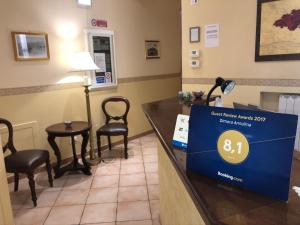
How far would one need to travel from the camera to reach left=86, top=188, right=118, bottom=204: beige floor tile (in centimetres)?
272

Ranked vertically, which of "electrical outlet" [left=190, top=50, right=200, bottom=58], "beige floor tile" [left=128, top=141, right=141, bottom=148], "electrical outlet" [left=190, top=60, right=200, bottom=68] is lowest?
"beige floor tile" [left=128, top=141, right=141, bottom=148]

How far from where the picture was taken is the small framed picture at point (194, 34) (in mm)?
3554

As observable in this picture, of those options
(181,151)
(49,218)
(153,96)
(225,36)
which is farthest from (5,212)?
(153,96)

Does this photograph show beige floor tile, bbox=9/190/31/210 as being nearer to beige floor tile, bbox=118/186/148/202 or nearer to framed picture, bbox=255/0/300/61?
beige floor tile, bbox=118/186/148/202

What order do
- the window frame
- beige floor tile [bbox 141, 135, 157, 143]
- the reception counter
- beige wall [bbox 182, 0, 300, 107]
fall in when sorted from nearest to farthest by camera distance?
the reception counter, beige wall [bbox 182, 0, 300, 107], the window frame, beige floor tile [bbox 141, 135, 157, 143]

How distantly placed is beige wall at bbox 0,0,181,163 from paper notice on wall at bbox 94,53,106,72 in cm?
28

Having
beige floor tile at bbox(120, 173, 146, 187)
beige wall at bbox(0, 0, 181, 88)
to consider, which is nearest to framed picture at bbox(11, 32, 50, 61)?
beige wall at bbox(0, 0, 181, 88)

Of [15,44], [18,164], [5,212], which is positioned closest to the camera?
[5,212]

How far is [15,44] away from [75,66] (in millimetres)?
737

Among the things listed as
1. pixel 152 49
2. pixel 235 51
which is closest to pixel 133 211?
pixel 235 51

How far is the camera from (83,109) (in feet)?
12.8

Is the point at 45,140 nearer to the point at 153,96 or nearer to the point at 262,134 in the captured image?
the point at 153,96

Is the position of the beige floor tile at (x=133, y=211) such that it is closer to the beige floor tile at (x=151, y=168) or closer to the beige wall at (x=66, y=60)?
the beige floor tile at (x=151, y=168)

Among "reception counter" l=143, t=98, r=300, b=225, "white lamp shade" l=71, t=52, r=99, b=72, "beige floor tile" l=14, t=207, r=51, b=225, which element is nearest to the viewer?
"reception counter" l=143, t=98, r=300, b=225
